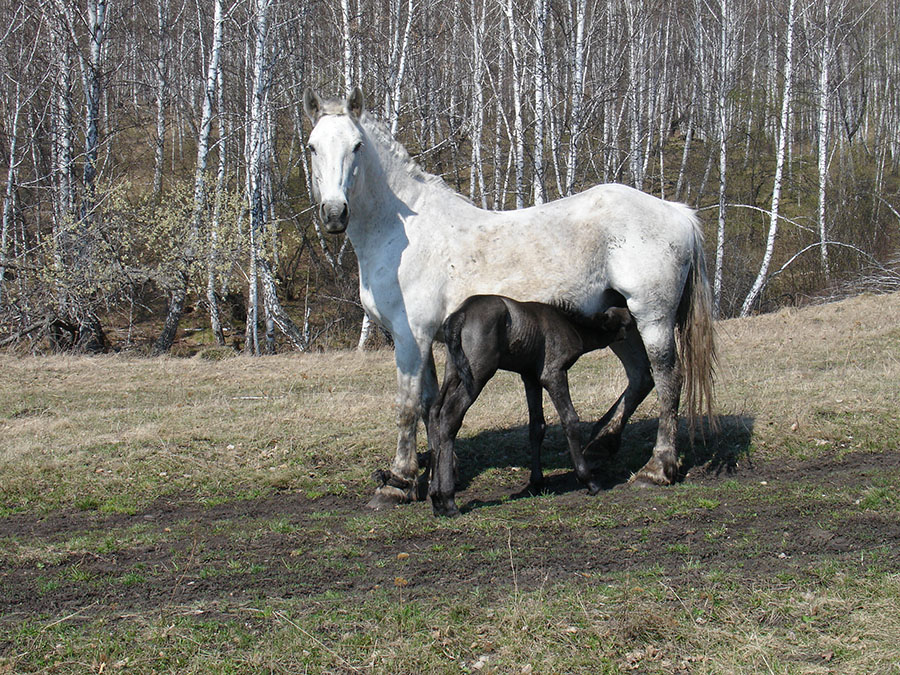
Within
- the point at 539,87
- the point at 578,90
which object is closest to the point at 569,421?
the point at 539,87

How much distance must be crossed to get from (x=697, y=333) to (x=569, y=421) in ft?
4.67

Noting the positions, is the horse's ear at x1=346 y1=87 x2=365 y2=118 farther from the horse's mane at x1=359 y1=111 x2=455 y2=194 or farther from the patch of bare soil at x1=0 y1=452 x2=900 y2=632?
the patch of bare soil at x1=0 y1=452 x2=900 y2=632

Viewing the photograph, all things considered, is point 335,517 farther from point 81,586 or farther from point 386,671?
point 386,671

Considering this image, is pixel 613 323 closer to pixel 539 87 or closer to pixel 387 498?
pixel 387 498

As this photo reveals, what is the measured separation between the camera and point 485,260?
6.42 metres

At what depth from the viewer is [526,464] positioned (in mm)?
7359

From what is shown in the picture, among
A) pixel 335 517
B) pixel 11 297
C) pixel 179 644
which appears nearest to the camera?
pixel 179 644

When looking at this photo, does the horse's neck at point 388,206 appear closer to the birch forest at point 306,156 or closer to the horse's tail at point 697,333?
the horse's tail at point 697,333

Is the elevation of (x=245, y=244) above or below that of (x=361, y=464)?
above

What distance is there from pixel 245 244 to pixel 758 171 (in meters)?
24.3

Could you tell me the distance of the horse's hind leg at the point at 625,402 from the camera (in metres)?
7.20

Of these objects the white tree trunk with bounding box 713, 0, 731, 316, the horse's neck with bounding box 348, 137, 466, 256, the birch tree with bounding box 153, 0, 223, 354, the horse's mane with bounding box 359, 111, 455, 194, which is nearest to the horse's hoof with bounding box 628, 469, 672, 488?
the horse's neck with bounding box 348, 137, 466, 256

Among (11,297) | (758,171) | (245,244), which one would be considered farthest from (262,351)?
(758,171)

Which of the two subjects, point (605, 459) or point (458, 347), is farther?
point (605, 459)
